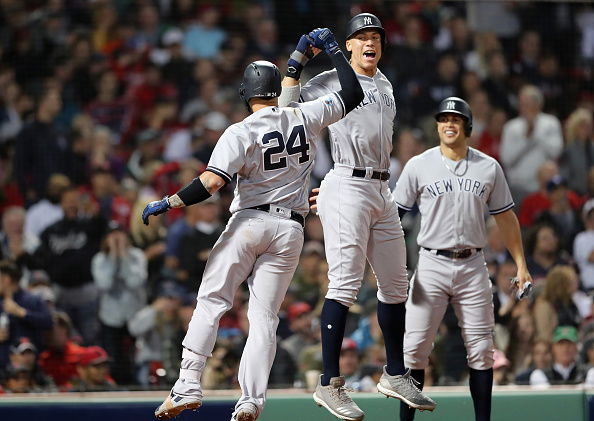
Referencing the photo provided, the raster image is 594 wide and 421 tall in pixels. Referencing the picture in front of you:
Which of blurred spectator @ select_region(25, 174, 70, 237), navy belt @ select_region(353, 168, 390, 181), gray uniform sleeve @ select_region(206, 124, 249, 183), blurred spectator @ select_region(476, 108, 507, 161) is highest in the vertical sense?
blurred spectator @ select_region(476, 108, 507, 161)

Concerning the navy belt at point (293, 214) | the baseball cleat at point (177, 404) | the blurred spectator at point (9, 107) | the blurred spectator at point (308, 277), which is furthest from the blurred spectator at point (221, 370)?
the blurred spectator at point (9, 107)

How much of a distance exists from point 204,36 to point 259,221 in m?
5.24

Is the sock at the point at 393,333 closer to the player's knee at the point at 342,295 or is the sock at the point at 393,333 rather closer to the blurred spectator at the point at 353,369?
the player's knee at the point at 342,295

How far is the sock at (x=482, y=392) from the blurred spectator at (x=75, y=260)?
3120 mm

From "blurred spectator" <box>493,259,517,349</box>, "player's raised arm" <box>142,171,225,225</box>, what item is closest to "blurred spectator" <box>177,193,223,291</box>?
"blurred spectator" <box>493,259,517,349</box>

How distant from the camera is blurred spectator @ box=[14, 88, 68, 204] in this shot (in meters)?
8.79

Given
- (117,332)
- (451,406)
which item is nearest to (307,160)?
(451,406)

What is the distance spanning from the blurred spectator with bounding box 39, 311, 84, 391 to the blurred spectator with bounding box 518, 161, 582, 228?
3.31m

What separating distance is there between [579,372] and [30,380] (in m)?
3.26

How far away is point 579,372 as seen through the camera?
22.8 feet

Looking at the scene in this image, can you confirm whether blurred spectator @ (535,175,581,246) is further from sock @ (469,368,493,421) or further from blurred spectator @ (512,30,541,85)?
sock @ (469,368,493,421)

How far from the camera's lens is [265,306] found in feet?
16.5

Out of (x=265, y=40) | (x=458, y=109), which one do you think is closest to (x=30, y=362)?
(x=458, y=109)

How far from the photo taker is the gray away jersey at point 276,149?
4.96 metres
